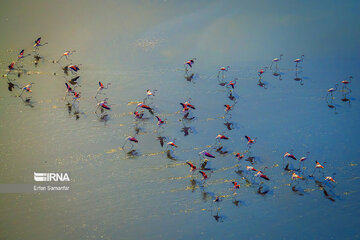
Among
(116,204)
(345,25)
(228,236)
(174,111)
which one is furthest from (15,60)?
(345,25)

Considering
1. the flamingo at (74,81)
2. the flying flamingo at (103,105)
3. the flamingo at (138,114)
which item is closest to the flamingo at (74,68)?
the flamingo at (74,81)

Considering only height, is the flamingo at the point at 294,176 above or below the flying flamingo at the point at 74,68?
below

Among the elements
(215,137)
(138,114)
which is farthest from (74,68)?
(215,137)

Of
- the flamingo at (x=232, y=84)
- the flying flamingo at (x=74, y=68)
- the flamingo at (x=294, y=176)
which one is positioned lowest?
the flamingo at (x=294, y=176)

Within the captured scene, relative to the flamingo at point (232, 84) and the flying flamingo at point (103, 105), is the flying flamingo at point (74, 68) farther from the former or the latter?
the flamingo at point (232, 84)

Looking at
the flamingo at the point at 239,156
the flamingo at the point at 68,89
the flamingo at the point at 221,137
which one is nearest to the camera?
the flamingo at the point at 239,156

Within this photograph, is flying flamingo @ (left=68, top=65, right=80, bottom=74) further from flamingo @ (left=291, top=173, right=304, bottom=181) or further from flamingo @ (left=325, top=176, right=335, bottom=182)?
flamingo @ (left=325, top=176, right=335, bottom=182)
